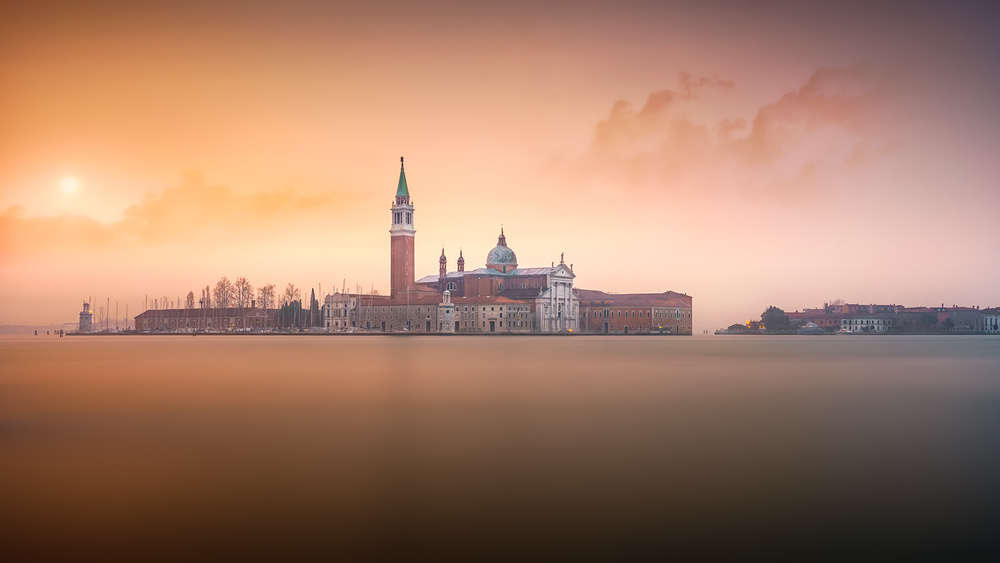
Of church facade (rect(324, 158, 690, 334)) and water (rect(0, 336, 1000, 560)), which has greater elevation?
church facade (rect(324, 158, 690, 334))

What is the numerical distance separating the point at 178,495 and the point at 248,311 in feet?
348

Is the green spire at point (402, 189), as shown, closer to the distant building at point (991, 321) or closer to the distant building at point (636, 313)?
A: the distant building at point (636, 313)

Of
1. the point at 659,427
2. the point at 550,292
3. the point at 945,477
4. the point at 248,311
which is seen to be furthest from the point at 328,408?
the point at 248,311

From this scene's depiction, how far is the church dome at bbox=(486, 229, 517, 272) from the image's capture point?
328 feet

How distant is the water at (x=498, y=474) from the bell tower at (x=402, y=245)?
6995 centimetres

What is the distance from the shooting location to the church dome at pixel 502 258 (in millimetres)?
99938

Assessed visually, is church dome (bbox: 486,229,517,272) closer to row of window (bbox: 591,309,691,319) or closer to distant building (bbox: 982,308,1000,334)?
row of window (bbox: 591,309,691,319)

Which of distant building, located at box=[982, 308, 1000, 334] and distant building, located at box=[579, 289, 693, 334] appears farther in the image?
distant building, located at box=[982, 308, 1000, 334]

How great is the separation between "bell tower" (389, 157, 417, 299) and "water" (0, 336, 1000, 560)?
6995 centimetres

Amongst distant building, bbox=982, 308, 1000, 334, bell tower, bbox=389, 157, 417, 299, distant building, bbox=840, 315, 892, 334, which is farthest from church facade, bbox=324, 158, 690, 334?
distant building, bbox=982, 308, 1000, 334

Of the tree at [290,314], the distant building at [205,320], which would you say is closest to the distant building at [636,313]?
the tree at [290,314]

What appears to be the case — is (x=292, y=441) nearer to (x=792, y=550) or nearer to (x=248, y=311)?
(x=792, y=550)

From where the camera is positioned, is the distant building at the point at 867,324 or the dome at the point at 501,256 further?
the distant building at the point at 867,324

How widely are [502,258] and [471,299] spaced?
7601 millimetres
